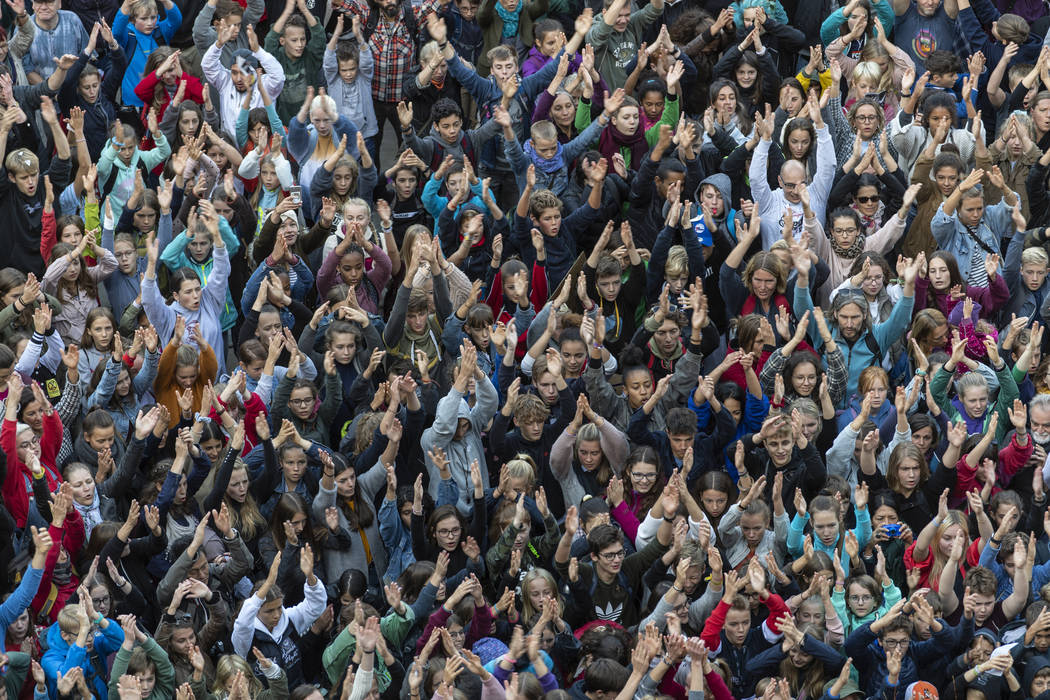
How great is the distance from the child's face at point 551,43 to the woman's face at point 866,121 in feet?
7.45

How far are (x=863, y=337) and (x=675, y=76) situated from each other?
8.23 feet

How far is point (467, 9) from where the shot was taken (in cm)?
1630

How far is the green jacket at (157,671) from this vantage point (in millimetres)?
11859

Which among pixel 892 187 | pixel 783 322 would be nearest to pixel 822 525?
pixel 783 322

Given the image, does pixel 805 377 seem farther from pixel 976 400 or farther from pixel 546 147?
pixel 546 147

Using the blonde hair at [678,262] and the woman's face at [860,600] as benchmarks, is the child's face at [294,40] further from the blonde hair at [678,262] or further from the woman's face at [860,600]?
the woman's face at [860,600]

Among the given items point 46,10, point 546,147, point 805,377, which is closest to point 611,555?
point 805,377

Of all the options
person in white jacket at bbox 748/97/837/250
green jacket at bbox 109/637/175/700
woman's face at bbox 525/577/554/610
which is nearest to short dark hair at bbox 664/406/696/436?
woman's face at bbox 525/577/554/610

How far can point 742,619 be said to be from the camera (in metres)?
12.2

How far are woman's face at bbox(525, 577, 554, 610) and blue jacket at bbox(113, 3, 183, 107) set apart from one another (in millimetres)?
5610

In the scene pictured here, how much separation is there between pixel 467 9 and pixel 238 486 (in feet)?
16.1

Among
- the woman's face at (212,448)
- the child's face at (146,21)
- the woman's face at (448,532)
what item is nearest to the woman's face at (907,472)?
the woman's face at (448,532)

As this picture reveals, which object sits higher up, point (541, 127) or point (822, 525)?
point (541, 127)

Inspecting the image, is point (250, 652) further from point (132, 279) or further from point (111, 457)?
point (132, 279)
